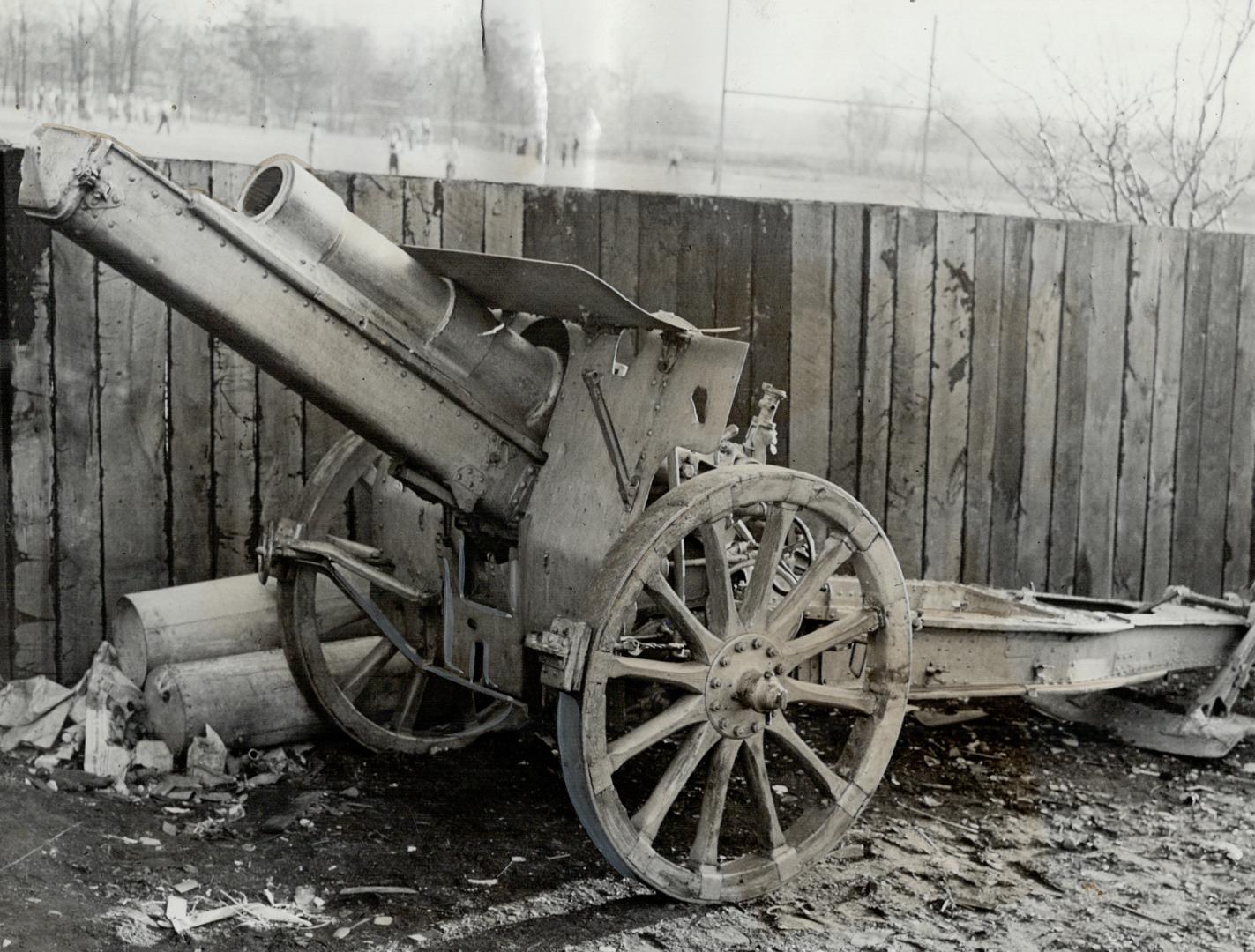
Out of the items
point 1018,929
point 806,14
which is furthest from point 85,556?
point 806,14

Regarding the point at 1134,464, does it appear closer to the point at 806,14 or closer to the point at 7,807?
the point at 806,14

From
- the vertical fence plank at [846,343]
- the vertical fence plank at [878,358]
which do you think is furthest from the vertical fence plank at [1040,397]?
the vertical fence plank at [846,343]

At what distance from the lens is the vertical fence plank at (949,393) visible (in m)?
5.64

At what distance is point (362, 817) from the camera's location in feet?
12.5

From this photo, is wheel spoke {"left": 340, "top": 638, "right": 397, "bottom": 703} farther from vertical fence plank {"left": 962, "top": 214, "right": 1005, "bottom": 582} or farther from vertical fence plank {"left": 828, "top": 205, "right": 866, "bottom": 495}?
vertical fence plank {"left": 962, "top": 214, "right": 1005, "bottom": 582}

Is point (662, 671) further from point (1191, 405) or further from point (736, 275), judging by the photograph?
point (1191, 405)

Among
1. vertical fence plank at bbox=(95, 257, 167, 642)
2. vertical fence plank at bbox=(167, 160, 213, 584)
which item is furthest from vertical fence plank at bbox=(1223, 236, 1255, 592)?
vertical fence plank at bbox=(95, 257, 167, 642)

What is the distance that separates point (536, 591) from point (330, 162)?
8.47 feet

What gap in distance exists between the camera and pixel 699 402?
3496 millimetres

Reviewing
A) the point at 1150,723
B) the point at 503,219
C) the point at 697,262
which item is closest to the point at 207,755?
the point at 503,219

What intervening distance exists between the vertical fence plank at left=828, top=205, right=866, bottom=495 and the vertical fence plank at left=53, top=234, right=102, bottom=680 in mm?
2677

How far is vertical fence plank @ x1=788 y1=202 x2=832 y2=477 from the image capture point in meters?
5.38

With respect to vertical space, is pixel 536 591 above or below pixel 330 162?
below

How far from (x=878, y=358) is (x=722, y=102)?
4.95 feet
